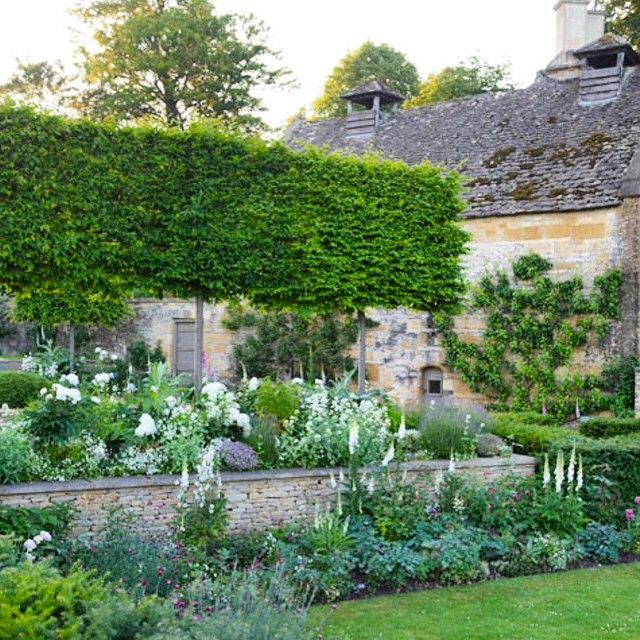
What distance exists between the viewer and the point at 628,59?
2119cm

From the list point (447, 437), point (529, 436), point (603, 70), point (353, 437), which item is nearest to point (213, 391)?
point (353, 437)

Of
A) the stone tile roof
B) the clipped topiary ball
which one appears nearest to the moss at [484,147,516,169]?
the stone tile roof

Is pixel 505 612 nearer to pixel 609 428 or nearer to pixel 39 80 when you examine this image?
pixel 609 428

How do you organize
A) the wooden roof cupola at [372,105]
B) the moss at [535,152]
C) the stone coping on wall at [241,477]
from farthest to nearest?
the wooden roof cupola at [372,105] < the moss at [535,152] < the stone coping on wall at [241,477]

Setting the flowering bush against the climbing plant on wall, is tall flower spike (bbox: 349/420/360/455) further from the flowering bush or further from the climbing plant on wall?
the climbing plant on wall

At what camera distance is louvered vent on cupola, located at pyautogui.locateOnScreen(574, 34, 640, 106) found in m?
20.1

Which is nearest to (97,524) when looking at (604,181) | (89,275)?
(89,275)

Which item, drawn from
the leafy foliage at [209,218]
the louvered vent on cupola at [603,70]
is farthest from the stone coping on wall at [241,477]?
the louvered vent on cupola at [603,70]

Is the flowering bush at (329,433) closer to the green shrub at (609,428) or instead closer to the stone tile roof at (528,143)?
the green shrub at (609,428)

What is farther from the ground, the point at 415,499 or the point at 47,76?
the point at 47,76

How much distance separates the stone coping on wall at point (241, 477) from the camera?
7969 millimetres

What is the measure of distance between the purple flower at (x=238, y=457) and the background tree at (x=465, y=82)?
84.2ft

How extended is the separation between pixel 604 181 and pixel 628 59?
5269mm

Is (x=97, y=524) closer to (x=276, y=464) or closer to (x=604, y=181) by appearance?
(x=276, y=464)
